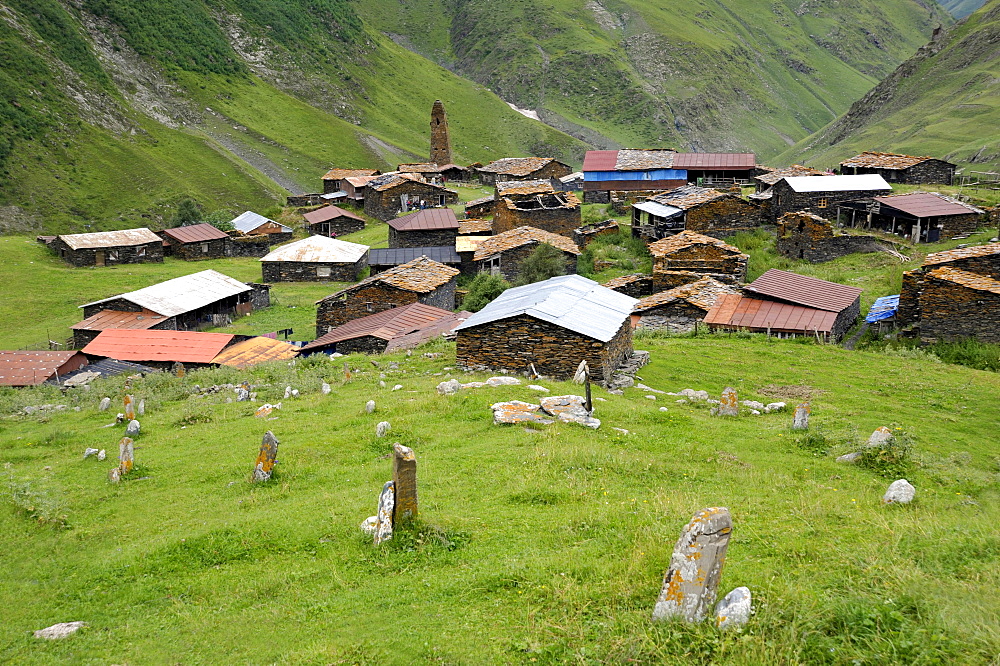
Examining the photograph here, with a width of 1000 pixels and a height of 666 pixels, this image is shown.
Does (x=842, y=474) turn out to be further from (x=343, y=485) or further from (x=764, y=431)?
(x=343, y=485)

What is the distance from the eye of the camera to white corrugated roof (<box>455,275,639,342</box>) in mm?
19031

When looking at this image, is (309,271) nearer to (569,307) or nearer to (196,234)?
(196,234)

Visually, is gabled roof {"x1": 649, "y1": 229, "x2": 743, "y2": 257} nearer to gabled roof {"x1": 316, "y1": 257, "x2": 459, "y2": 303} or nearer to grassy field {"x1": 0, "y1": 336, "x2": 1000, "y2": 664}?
gabled roof {"x1": 316, "y1": 257, "x2": 459, "y2": 303}

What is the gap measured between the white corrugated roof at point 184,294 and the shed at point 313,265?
262 inches

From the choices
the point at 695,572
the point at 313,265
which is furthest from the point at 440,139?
the point at 695,572

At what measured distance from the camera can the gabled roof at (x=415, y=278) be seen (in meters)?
35.3

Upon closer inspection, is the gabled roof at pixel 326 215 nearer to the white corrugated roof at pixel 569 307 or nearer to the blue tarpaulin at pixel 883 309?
the white corrugated roof at pixel 569 307

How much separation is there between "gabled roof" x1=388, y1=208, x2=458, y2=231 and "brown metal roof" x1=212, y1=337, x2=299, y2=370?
62.1 feet

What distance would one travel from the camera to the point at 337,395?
19.0 meters

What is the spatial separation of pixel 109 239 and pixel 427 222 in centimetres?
2479

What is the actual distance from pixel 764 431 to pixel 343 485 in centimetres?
860

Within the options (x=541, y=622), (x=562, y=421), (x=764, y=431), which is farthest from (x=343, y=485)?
(x=764, y=431)

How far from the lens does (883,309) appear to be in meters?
28.8

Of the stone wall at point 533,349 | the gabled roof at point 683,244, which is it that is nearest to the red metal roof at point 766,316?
the gabled roof at point 683,244
